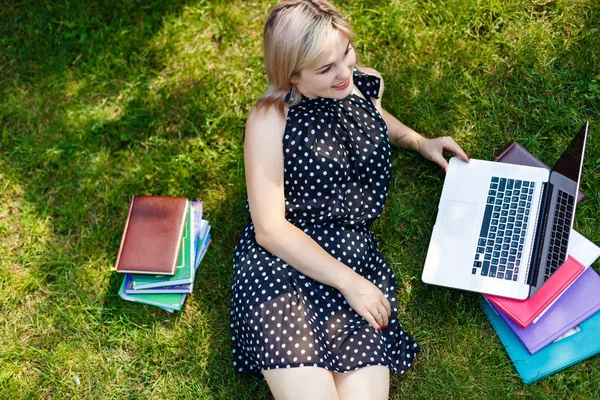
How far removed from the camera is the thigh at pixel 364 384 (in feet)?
11.1

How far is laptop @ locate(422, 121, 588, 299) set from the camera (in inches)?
136

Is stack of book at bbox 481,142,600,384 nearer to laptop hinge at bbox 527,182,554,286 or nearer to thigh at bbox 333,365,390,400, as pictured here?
laptop hinge at bbox 527,182,554,286

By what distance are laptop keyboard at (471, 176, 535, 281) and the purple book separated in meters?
0.28

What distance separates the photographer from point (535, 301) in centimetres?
353

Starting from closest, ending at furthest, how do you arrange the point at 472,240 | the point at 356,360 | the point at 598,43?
the point at 356,360, the point at 472,240, the point at 598,43

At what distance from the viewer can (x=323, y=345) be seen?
3426mm

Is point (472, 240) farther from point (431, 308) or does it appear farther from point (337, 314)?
point (337, 314)

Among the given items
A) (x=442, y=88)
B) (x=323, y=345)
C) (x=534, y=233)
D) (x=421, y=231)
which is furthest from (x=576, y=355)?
(x=442, y=88)

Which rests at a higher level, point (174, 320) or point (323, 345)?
point (323, 345)

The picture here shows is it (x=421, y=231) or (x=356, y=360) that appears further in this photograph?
(x=421, y=231)

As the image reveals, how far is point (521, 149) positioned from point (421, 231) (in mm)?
820

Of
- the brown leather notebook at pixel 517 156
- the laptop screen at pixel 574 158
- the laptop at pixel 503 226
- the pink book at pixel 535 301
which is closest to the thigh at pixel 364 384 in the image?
the laptop at pixel 503 226

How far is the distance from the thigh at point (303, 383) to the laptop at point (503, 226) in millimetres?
861

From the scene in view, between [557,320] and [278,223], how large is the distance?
170 cm
